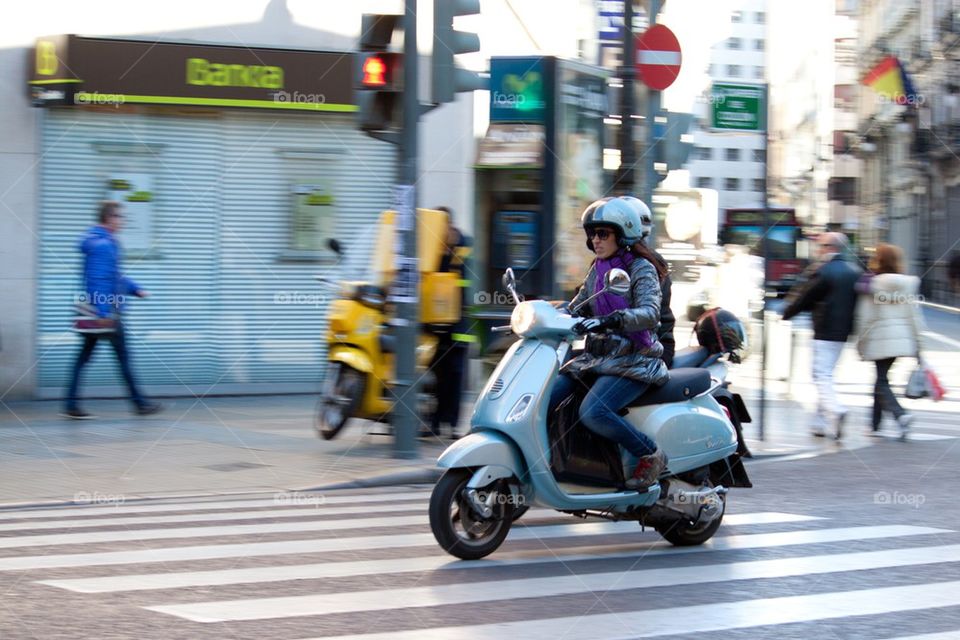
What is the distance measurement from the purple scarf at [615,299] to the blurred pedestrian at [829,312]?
6.56 m

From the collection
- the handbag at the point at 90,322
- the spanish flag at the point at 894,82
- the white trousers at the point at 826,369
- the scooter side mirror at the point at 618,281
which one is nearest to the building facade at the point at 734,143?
the spanish flag at the point at 894,82

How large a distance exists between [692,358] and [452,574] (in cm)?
354

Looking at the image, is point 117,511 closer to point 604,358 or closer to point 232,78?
point 604,358

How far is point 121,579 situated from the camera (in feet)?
20.9

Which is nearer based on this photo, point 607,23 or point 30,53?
point 30,53

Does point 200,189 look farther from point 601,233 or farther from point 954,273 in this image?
point 954,273

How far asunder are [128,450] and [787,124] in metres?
83.3

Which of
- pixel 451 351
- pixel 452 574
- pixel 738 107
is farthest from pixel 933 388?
pixel 452 574

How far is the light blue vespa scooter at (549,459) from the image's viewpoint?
268 inches

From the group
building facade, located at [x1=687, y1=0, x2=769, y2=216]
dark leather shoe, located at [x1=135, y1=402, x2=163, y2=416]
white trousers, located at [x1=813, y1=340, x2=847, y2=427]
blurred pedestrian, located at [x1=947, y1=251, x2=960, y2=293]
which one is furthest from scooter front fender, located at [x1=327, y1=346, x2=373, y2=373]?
building facade, located at [x1=687, y1=0, x2=769, y2=216]

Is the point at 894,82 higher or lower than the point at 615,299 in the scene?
Result: higher

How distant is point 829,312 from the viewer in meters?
13.7

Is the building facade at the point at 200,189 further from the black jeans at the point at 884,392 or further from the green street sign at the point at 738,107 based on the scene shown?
the black jeans at the point at 884,392

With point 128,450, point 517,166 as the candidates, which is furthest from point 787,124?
point 128,450
